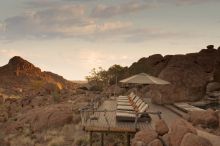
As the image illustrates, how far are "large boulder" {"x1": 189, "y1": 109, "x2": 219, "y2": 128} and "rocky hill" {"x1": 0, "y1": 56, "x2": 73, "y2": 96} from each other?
247 feet

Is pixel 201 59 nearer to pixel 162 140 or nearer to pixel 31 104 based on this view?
pixel 31 104

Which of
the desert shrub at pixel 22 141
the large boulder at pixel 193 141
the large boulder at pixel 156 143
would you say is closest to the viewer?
the large boulder at pixel 193 141

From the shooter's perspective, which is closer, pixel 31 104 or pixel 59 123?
pixel 59 123

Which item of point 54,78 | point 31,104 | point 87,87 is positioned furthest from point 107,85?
point 54,78

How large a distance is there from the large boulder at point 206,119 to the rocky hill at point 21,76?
75155 millimetres

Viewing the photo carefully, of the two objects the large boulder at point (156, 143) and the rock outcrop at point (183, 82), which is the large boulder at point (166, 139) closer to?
the large boulder at point (156, 143)

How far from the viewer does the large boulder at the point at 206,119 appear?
1529cm

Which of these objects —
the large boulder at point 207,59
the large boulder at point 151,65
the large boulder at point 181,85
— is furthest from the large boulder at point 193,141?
the large boulder at point 151,65

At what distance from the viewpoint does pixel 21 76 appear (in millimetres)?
102375

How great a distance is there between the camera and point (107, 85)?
4697 centimetres

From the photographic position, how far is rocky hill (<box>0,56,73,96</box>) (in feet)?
307

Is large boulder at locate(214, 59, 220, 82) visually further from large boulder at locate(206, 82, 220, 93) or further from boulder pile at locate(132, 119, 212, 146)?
boulder pile at locate(132, 119, 212, 146)

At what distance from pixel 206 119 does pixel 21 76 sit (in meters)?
91.2

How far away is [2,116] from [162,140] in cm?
2543
